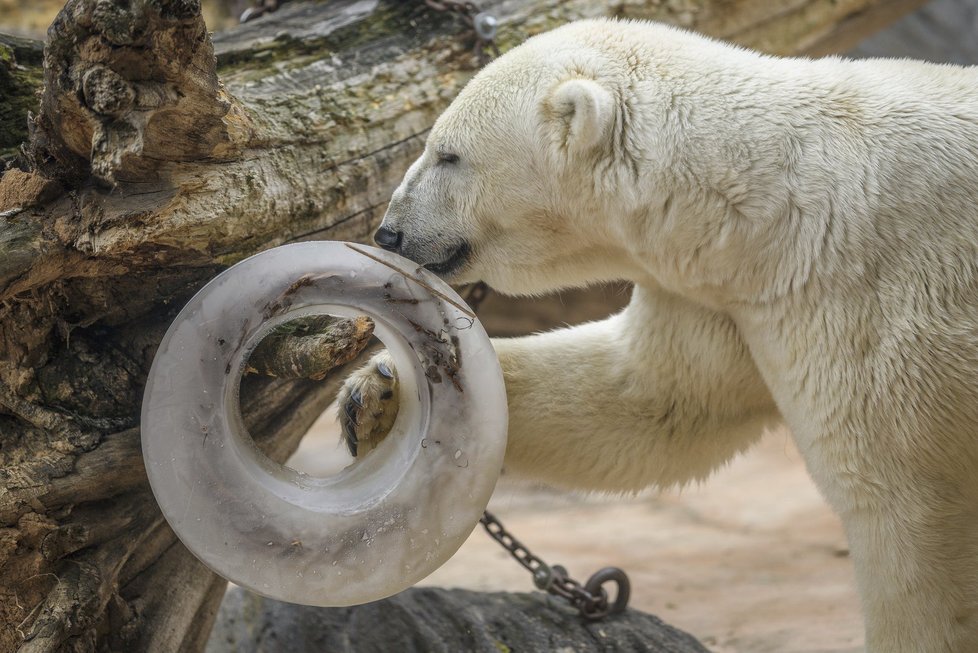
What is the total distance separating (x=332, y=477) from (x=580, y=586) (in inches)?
45.8

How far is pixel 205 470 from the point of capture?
1763mm

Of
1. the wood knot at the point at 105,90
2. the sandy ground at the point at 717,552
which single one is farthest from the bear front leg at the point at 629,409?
the wood knot at the point at 105,90

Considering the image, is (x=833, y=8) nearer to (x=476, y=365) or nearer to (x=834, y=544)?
(x=834, y=544)

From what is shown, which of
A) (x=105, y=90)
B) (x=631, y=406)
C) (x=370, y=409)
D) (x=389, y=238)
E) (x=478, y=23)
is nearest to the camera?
(x=105, y=90)

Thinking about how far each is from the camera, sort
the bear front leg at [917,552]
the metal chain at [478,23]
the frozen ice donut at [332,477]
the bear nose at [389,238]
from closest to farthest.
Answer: the frozen ice donut at [332,477]
the bear front leg at [917,552]
the bear nose at [389,238]
the metal chain at [478,23]

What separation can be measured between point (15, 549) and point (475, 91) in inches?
57.3

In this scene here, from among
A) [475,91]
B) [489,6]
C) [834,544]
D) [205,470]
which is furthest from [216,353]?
[834,544]

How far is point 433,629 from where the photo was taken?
9.09ft

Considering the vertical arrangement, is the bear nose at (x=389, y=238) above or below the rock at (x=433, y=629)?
above

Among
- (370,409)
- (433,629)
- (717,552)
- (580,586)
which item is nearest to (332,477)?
(370,409)

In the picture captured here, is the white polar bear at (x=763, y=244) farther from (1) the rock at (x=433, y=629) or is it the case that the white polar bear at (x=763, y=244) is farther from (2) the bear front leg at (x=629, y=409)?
(1) the rock at (x=433, y=629)

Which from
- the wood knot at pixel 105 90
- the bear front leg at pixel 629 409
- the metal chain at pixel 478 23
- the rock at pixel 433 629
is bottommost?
the rock at pixel 433 629

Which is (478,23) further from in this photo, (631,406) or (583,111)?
(631,406)

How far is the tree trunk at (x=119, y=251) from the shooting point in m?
1.67
